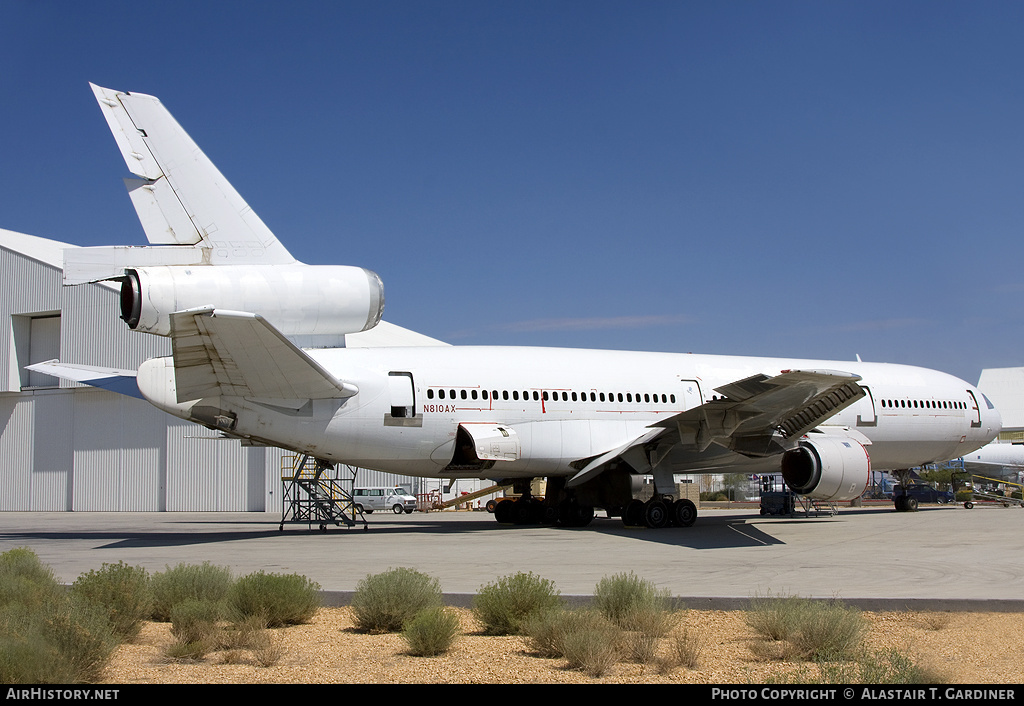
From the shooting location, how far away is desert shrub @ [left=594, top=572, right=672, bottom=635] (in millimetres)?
6880

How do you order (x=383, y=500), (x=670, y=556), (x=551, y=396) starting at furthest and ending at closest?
(x=383, y=500), (x=551, y=396), (x=670, y=556)

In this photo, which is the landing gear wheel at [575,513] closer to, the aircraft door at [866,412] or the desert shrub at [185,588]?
the aircraft door at [866,412]

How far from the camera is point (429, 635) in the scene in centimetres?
635

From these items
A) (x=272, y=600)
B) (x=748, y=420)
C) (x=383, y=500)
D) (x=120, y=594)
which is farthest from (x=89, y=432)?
(x=272, y=600)

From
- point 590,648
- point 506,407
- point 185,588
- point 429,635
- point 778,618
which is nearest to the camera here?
point 590,648

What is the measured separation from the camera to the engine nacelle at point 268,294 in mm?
14602

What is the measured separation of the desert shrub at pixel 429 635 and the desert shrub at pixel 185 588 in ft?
8.04

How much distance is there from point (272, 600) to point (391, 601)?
1067mm

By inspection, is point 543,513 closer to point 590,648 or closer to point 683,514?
point 683,514

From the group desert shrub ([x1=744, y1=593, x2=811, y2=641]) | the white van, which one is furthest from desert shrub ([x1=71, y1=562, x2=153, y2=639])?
the white van

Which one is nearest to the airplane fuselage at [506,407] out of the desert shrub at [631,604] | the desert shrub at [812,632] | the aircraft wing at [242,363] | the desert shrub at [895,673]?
the aircraft wing at [242,363]
